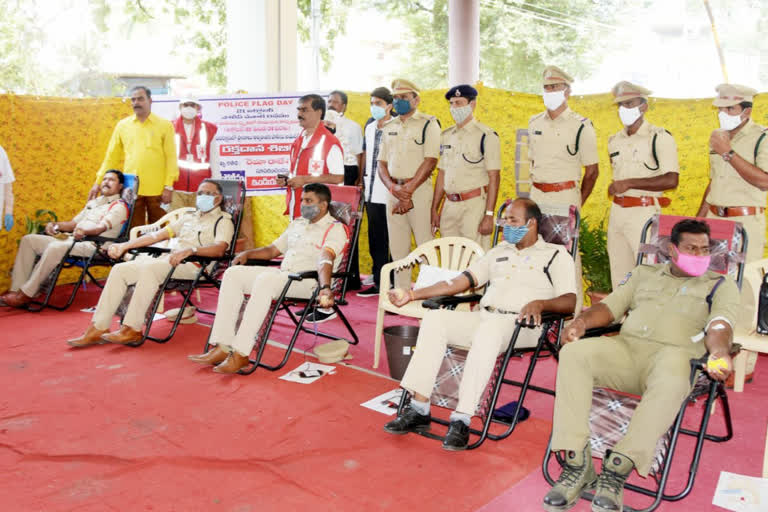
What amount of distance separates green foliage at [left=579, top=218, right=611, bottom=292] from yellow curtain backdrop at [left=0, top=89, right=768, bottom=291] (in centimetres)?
47

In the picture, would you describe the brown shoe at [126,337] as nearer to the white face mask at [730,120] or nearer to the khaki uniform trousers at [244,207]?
the khaki uniform trousers at [244,207]

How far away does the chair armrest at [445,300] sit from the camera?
12.3 feet

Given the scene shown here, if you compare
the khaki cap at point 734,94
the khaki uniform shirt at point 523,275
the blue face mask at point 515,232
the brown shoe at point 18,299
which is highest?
the khaki cap at point 734,94

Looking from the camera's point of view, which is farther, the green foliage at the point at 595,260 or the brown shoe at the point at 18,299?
the brown shoe at the point at 18,299

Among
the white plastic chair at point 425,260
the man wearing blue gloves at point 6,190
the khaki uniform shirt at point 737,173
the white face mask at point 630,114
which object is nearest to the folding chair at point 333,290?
the white plastic chair at point 425,260

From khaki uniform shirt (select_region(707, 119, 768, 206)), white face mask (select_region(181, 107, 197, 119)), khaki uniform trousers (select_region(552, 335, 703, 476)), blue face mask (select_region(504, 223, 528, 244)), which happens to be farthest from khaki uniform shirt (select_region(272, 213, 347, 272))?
white face mask (select_region(181, 107, 197, 119))

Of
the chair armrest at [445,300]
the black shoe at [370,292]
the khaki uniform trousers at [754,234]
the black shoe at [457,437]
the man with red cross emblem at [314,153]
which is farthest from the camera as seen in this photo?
the black shoe at [370,292]

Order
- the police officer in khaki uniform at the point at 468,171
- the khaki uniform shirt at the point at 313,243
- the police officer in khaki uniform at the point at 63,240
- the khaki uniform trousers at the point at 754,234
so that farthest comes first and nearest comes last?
1. the police officer in khaki uniform at the point at 63,240
2. the police officer in khaki uniform at the point at 468,171
3. the khaki uniform shirt at the point at 313,243
4. the khaki uniform trousers at the point at 754,234

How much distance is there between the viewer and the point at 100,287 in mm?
7254

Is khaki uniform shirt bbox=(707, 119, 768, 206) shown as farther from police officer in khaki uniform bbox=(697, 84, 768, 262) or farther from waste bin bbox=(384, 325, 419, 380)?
waste bin bbox=(384, 325, 419, 380)

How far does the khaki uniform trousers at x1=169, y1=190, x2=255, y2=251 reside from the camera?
25.0 feet

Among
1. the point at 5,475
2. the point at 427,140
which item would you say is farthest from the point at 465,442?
the point at 427,140

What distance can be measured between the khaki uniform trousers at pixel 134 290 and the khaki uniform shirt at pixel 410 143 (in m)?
2.21

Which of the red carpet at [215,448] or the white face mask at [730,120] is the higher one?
the white face mask at [730,120]
